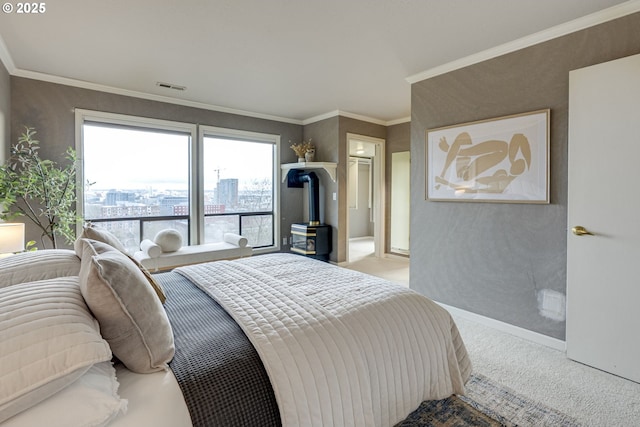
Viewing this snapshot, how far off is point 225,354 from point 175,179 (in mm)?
3962

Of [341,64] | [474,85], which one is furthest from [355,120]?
[474,85]

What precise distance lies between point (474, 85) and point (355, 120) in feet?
8.08

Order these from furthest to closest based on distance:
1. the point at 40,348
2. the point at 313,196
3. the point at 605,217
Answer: the point at 313,196
the point at 605,217
the point at 40,348

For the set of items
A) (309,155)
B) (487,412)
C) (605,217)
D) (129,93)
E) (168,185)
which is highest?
(129,93)

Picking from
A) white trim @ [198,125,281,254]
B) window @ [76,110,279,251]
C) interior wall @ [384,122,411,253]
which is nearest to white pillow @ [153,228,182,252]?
window @ [76,110,279,251]

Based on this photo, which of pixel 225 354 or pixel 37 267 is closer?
pixel 225 354

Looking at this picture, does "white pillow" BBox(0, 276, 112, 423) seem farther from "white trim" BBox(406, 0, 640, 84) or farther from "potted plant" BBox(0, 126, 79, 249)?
"white trim" BBox(406, 0, 640, 84)

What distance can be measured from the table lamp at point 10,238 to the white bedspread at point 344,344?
4.99ft

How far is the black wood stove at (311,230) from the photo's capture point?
5109 mm

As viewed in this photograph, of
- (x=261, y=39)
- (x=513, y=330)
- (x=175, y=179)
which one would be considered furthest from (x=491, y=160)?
(x=175, y=179)

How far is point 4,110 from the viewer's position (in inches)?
123

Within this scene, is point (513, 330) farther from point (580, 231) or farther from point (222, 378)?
point (222, 378)

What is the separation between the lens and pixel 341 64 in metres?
3.21

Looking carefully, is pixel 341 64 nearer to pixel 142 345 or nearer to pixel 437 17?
pixel 437 17
